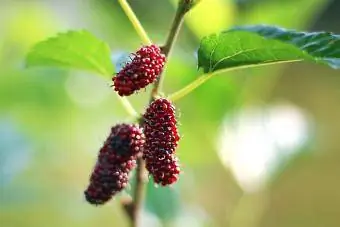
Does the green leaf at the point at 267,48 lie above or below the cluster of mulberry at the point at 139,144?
above

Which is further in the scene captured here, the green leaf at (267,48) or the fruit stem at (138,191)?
the fruit stem at (138,191)

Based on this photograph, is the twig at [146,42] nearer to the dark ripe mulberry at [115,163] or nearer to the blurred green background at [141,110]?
the dark ripe mulberry at [115,163]

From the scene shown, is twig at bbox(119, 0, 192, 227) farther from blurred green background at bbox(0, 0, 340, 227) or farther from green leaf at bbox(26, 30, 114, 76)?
blurred green background at bbox(0, 0, 340, 227)

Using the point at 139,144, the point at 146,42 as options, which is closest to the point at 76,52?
the point at 146,42

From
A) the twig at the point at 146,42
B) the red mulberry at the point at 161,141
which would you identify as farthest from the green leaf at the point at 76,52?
the red mulberry at the point at 161,141

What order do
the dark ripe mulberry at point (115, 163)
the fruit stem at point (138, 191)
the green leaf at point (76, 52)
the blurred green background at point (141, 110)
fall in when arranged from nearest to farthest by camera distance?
the dark ripe mulberry at point (115, 163), the fruit stem at point (138, 191), the green leaf at point (76, 52), the blurred green background at point (141, 110)

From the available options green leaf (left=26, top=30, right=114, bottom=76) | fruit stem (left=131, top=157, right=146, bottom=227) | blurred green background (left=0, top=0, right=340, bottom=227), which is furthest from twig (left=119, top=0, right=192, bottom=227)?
blurred green background (left=0, top=0, right=340, bottom=227)

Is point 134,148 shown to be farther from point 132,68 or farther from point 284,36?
point 284,36

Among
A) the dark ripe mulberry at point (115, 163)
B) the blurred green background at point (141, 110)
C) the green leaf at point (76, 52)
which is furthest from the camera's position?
the blurred green background at point (141, 110)

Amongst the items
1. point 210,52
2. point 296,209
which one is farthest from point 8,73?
point 296,209

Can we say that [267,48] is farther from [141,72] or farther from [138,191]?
[138,191]
